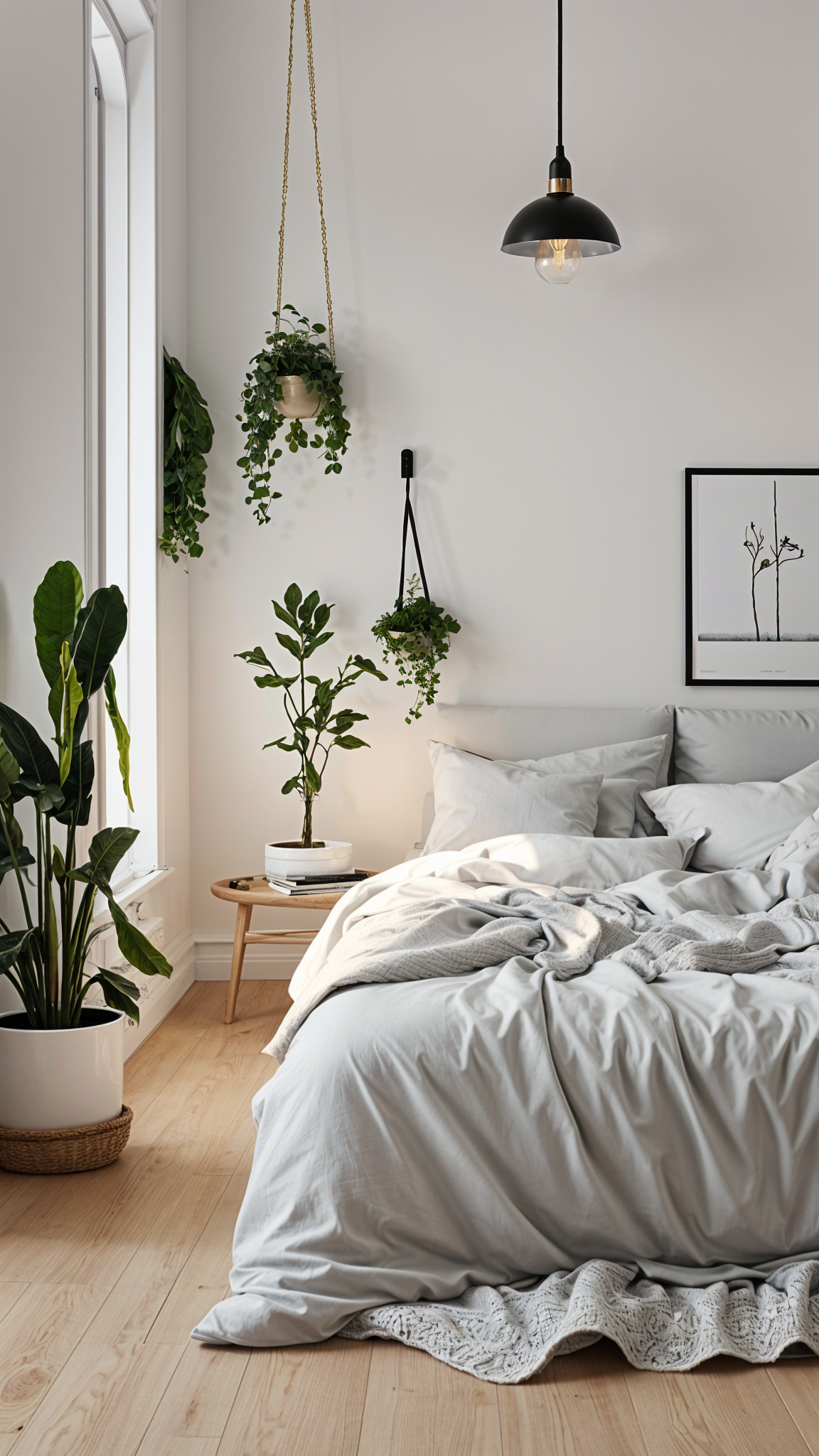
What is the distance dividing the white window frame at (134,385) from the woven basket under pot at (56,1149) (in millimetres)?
1106

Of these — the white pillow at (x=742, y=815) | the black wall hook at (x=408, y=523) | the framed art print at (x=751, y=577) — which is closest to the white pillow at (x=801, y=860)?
the white pillow at (x=742, y=815)

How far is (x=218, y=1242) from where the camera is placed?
2.39m

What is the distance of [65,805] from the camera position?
106 inches

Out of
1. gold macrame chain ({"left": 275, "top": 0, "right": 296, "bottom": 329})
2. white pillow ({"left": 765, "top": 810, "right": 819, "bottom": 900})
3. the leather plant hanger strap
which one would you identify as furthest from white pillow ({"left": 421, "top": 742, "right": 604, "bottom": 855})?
gold macrame chain ({"left": 275, "top": 0, "right": 296, "bottom": 329})

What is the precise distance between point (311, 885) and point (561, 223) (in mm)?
2216

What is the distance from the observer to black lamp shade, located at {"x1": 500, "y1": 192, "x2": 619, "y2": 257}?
142 inches

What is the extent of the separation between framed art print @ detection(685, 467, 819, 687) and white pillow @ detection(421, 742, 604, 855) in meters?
0.84

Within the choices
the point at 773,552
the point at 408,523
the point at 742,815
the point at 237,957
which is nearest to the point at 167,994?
the point at 237,957

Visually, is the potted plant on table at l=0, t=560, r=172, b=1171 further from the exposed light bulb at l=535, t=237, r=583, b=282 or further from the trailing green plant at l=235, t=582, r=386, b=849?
the exposed light bulb at l=535, t=237, r=583, b=282

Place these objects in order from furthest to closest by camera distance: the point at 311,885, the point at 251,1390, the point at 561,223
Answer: the point at 311,885 → the point at 561,223 → the point at 251,1390

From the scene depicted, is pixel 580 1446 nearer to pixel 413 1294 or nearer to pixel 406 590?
pixel 413 1294

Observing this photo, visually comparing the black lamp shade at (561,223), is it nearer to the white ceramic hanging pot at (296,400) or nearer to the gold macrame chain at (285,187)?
the white ceramic hanging pot at (296,400)

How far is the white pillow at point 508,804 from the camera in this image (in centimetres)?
378

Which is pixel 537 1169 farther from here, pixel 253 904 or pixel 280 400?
pixel 280 400
